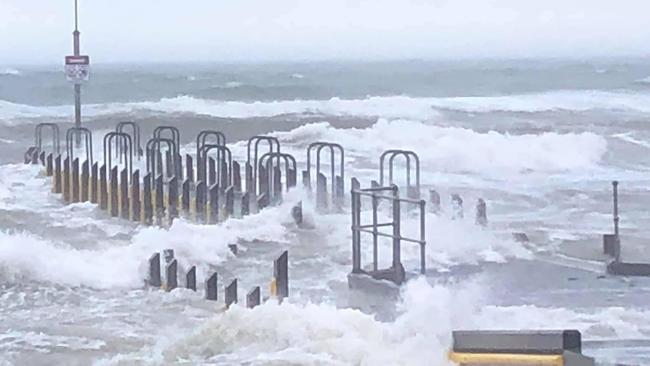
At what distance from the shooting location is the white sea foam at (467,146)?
922 inches

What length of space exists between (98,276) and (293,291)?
1874 mm

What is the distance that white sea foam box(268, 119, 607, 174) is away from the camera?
76.8 ft

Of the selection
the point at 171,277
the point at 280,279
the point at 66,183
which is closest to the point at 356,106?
the point at 66,183

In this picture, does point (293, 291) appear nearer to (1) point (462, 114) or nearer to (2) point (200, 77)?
(1) point (462, 114)

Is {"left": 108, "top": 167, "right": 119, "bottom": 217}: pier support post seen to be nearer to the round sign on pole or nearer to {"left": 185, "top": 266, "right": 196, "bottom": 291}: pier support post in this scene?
the round sign on pole

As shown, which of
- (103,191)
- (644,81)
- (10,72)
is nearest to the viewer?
(103,191)

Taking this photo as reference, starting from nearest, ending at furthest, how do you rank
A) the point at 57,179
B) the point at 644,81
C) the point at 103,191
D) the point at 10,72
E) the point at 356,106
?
the point at 103,191
the point at 57,179
the point at 356,106
the point at 644,81
the point at 10,72

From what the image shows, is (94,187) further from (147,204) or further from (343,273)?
(343,273)

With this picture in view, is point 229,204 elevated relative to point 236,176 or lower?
lower

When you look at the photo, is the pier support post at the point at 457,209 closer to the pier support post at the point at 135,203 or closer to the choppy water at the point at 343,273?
the choppy water at the point at 343,273

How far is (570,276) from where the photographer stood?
9.61 m

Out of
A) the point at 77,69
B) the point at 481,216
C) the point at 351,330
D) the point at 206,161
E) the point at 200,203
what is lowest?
the point at 351,330

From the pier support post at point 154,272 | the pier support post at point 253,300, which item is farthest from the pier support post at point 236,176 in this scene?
the pier support post at point 253,300

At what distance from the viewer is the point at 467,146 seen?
2605 centimetres
